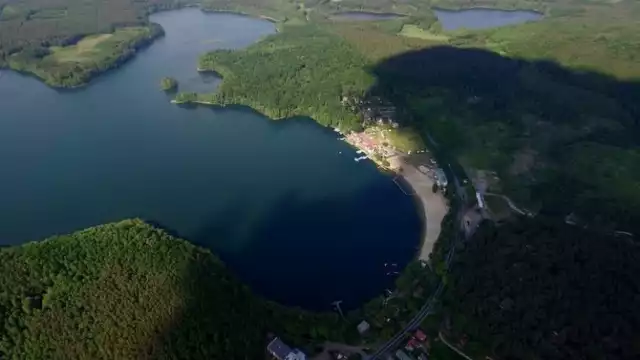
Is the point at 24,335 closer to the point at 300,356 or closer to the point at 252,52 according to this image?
the point at 300,356

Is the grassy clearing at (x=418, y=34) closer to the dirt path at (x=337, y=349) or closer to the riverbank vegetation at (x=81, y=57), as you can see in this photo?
the riverbank vegetation at (x=81, y=57)

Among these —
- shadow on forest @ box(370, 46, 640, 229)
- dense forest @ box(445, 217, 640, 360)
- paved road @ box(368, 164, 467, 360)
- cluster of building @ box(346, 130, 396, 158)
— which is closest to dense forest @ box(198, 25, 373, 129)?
cluster of building @ box(346, 130, 396, 158)

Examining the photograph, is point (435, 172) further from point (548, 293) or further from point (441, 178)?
point (548, 293)

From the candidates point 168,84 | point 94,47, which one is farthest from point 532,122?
point 94,47

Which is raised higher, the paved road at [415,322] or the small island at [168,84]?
the paved road at [415,322]

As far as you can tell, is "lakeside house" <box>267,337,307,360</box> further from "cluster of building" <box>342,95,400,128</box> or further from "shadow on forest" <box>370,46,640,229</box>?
"cluster of building" <box>342,95,400,128</box>

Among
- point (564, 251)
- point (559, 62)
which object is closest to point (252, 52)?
point (559, 62)

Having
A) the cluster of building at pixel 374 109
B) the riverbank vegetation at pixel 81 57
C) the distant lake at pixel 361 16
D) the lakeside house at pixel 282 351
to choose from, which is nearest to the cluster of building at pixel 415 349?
the lakeside house at pixel 282 351
